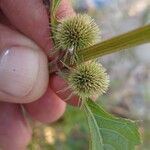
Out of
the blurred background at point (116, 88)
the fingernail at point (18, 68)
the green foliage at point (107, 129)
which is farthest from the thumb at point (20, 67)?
the blurred background at point (116, 88)

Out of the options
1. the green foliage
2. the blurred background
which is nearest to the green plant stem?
the green foliage

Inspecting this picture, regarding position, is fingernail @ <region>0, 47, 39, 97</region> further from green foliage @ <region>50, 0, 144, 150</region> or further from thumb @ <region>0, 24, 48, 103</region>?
green foliage @ <region>50, 0, 144, 150</region>

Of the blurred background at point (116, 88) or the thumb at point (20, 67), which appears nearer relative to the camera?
the thumb at point (20, 67)

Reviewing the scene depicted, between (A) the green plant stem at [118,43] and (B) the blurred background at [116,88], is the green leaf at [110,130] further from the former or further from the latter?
(B) the blurred background at [116,88]

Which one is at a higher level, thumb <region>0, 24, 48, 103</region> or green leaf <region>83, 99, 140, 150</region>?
thumb <region>0, 24, 48, 103</region>

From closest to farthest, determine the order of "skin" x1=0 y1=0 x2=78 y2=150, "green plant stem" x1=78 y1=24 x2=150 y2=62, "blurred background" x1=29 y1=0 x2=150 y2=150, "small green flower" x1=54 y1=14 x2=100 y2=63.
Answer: "green plant stem" x1=78 y1=24 x2=150 y2=62 < "small green flower" x1=54 y1=14 x2=100 y2=63 < "skin" x1=0 y1=0 x2=78 y2=150 < "blurred background" x1=29 y1=0 x2=150 y2=150

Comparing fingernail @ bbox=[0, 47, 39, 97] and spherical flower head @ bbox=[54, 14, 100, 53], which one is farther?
fingernail @ bbox=[0, 47, 39, 97]

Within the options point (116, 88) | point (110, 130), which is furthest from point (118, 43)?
point (116, 88)
